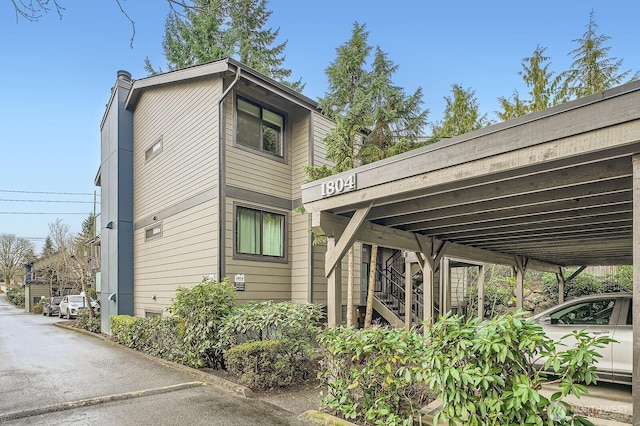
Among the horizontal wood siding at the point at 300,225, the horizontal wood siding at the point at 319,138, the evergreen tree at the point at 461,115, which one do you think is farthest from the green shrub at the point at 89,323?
the evergreen tree at the point at 461,115

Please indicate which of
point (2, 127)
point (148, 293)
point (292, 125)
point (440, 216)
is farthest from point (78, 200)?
point (440, 216)

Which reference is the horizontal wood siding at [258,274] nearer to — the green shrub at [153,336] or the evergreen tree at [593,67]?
the green shrub at [153,336]

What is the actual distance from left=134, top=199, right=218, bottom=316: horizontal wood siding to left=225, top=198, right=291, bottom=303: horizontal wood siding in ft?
1.04

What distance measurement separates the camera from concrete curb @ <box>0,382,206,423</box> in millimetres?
5160

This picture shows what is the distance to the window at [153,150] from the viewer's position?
12.3 meters

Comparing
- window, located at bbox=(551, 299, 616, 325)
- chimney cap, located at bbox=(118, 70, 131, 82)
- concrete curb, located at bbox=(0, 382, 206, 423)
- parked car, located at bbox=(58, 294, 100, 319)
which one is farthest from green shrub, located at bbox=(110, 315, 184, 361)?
parked car, located at bbox=(58, 294, 100, 319)

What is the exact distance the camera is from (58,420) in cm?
504

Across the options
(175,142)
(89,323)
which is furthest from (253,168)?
(89,323)

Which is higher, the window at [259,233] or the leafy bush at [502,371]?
the window at [259,233]

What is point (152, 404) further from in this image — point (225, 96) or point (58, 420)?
point (225, 96)

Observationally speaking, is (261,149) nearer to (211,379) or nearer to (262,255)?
(262,255)

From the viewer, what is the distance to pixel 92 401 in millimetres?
5730

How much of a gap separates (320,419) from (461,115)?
1244cm

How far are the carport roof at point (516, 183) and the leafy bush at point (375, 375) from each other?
151 cm
